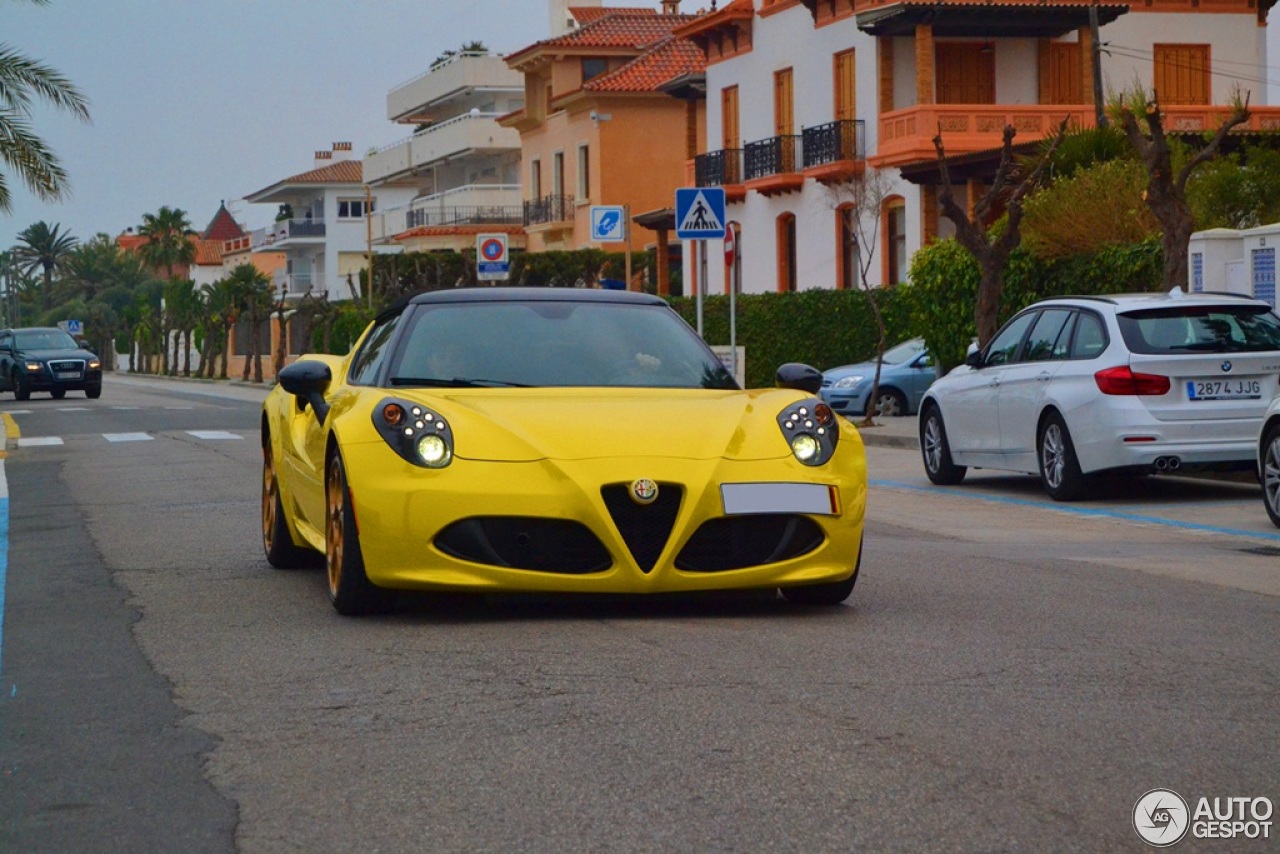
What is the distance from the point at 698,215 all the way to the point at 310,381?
57.5 ft

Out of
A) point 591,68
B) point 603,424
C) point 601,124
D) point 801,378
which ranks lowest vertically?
point 603,424

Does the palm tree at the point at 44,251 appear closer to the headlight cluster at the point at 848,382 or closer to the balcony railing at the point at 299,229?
the balcony railing at the point at 299,229

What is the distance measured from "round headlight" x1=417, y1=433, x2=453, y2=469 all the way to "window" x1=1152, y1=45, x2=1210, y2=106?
→ 4024 cm

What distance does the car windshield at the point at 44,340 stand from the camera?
47.3 meters

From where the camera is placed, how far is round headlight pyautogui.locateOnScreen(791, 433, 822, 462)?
312 inches

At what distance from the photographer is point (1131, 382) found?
48.8ft

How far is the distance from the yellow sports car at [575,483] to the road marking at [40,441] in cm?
1825

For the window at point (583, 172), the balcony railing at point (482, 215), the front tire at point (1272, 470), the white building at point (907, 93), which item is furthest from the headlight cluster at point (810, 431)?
the balcony railing at point (482, 215)

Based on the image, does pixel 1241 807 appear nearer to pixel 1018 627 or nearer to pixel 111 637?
pixel 1018 627

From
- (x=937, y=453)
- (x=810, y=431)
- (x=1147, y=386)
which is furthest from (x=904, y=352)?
(x=810, y=431)

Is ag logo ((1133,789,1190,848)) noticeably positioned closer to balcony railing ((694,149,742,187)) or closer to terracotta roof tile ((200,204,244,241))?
balcony railing ((694,149,742,187))

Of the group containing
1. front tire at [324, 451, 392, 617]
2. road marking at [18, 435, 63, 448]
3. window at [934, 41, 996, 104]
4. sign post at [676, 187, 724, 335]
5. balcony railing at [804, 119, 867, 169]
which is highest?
window at [934, 41, 996, 104]

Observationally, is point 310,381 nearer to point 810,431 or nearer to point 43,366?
point 810,431

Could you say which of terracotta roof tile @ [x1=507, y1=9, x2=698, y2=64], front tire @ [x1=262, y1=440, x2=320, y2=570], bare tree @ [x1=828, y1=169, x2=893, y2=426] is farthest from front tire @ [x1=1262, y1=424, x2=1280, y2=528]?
terracotta roof tile @ [x1=507, y1=9, x2=698, y2=64]
